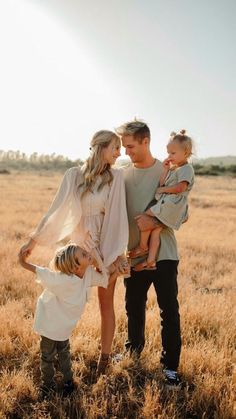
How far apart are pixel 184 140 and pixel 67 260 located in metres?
1.46

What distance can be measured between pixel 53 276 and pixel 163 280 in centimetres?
105

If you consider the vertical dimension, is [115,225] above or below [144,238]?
above

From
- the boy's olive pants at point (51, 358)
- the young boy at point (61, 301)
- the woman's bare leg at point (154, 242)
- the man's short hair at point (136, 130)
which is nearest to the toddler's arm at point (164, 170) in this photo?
the man's short hair at point (136, 130)

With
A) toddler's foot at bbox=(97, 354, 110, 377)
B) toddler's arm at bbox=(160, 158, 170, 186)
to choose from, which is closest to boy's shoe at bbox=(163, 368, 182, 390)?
toddler's foot at bbox=(97, 354, 110, 377)

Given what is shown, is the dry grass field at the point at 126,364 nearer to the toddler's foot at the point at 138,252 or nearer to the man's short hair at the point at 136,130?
the toddler's foot at the point at 138,252

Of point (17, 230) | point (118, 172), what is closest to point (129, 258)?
point (118, 172)

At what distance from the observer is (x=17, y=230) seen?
40.6 ft

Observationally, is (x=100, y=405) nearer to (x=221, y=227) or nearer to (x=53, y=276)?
(x=53, y=276)

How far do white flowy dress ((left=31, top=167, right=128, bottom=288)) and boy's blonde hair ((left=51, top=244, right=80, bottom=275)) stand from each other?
11.1 inches

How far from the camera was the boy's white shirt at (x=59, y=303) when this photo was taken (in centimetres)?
378

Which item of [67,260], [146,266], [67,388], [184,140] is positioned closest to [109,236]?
[146,266]

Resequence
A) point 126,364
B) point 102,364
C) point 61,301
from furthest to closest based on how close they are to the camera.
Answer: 1. point 126,364
2. point 102,364
3. point 61,301

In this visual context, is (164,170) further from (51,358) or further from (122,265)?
(51,358)

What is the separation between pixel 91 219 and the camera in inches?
162
